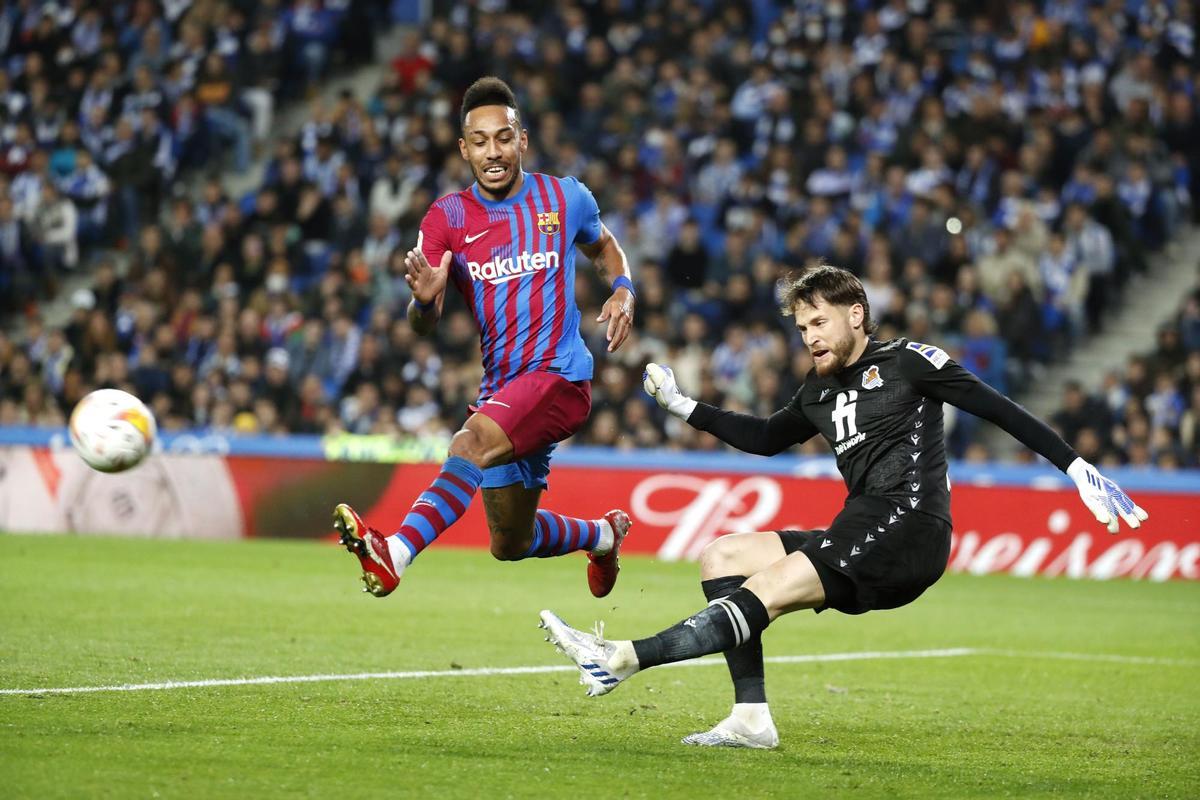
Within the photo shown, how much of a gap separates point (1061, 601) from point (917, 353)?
338 inches

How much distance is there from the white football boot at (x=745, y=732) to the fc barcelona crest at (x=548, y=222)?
96.4 inches

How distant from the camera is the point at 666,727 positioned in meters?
7.25

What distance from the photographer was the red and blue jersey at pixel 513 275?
7.81 m

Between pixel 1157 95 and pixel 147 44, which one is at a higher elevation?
pixel 147 44

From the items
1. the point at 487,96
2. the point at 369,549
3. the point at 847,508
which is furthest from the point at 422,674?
the point at 487,96

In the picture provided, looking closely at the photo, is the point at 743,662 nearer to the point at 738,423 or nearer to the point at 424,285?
the point at 738,423

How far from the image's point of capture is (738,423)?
7.27 metres

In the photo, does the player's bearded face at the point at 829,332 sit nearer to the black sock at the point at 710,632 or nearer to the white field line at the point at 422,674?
the black sock at the point at 710,632

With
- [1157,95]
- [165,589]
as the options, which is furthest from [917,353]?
[1157,95]

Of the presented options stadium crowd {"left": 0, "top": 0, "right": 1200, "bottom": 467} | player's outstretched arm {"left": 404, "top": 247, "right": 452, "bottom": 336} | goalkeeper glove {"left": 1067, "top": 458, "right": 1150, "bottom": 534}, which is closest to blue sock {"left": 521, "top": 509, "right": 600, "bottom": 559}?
player's outstretched arm {"left": 404, "top": 247, "right": 452, "bottom": 336}

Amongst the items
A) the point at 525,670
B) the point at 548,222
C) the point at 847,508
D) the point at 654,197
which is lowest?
the point at 525,670

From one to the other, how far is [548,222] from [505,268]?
1.06 ft

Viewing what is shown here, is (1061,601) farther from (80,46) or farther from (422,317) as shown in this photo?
(80,46)

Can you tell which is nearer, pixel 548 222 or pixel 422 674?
pixel 548 222
